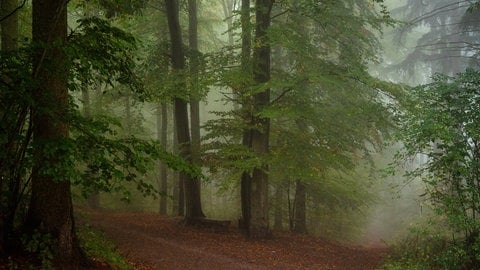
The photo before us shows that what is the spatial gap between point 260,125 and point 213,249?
172 inches

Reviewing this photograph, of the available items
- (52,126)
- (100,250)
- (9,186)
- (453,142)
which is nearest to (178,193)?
(100,250)

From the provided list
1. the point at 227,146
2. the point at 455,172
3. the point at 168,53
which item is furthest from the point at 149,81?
the point at 455,172

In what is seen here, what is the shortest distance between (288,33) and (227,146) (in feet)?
14.2

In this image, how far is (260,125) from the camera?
44.6 feet

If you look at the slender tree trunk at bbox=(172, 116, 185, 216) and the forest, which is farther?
the slender tree trunk at bbox=(172, 116, 185, 216)

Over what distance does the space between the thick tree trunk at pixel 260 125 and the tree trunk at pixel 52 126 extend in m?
6.92

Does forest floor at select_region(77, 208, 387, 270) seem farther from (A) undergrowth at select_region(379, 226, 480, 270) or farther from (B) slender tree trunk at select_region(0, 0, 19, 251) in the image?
(B) slender tree trunk at select_region(0, 0, 19, 251)

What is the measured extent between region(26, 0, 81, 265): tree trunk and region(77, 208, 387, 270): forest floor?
3212 millimetres

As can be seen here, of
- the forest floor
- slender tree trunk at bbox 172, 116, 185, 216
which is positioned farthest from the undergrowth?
slender tree trunk at bbox 172, 116, 185, 216

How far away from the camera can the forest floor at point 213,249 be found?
36.6 ft

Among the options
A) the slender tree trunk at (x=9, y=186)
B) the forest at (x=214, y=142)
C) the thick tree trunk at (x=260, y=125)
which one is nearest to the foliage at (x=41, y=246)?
the forest at (x=214, y=142)

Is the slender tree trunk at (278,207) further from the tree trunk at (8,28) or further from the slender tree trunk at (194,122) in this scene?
the tree trunk at (8,28)

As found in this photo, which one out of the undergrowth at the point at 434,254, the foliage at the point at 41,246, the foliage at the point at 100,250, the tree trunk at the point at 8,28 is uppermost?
the tree trunk at the point at 8,28

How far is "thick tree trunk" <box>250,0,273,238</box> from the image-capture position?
43.8 ft
